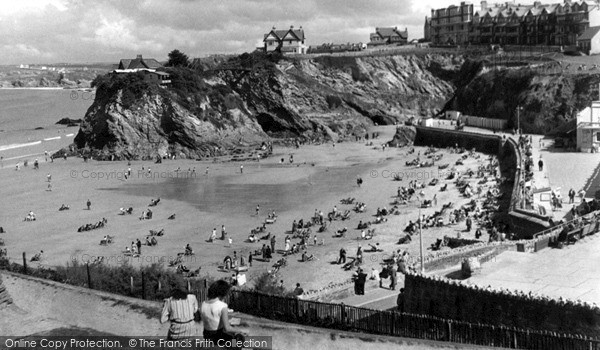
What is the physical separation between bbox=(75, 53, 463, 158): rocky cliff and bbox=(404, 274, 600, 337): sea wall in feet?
149

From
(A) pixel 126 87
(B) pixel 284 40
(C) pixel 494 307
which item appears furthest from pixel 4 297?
(B) pixel 284 40

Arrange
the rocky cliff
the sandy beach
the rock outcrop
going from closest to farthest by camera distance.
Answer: the sandy beach → the rocky cliff → the rock outcrop

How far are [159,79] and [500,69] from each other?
3607cm

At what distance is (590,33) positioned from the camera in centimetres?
7612

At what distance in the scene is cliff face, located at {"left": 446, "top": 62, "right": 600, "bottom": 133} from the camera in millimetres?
56219

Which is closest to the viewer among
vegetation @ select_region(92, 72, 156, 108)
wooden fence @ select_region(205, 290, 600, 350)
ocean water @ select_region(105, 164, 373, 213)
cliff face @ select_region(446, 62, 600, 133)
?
wooden fence @ select_region(205, 290, 600, 350)

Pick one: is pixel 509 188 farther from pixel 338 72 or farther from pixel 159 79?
pixel 338 72

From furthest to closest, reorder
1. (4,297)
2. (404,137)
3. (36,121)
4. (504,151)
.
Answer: (36,121), (404,137), (504,151), (4,297)

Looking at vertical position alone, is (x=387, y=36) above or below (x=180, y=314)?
above

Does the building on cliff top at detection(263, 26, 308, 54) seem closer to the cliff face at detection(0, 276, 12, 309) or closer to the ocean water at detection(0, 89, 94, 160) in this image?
the ocean water at detection(0, 89, 94, 160)

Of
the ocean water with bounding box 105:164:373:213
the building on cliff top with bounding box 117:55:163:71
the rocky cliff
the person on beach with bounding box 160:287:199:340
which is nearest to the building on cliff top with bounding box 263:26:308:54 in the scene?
the rocky cliff

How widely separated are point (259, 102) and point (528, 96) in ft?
90.3

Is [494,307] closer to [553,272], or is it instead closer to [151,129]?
[553,272]

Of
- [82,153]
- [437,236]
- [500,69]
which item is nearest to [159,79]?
[82,153]
